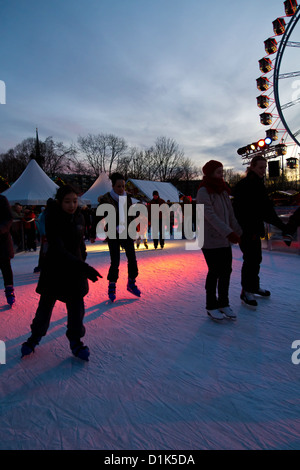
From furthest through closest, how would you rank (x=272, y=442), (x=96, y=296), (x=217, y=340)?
(x=96, y=296)
(x=217, y=340)
(x=272, y=442)

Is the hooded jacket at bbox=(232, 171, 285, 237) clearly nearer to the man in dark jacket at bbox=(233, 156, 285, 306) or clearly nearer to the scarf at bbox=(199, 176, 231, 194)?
the man in dark jacket at bbox=(233, 156, 285, 306)

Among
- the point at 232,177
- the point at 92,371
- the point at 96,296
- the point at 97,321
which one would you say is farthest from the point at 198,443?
the point at 232,177

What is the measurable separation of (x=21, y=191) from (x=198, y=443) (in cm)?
1371

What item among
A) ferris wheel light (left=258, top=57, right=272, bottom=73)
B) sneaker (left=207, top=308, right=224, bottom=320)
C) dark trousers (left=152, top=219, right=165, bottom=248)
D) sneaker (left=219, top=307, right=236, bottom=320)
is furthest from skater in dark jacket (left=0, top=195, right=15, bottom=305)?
ferris wheel light (left=258, top=57, right=272, bottom=73)

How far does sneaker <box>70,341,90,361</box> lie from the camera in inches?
79.0

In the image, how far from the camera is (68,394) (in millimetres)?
1631

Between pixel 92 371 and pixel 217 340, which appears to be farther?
pixel 217 340

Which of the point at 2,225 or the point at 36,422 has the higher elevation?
the point at 2,225

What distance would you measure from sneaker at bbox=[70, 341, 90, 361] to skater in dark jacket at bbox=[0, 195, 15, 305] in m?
1.55

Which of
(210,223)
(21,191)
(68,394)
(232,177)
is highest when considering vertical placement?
(232,177)

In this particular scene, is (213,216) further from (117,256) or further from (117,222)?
(117,256)

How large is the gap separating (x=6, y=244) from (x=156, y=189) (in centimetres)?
1873
